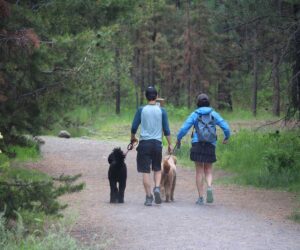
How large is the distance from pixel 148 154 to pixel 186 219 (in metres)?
1.75

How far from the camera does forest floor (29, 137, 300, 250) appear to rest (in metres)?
8.80

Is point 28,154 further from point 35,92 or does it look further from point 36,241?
point 36,241

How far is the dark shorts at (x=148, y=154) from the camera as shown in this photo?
38.5ft

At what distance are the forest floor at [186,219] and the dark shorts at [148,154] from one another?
26.3 inches

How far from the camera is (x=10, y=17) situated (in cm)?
861

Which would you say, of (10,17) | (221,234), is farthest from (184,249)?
(10,17)

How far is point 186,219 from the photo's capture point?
10375mm

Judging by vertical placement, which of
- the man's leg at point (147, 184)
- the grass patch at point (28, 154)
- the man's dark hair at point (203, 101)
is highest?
the man's dark hair at point (203, 101)

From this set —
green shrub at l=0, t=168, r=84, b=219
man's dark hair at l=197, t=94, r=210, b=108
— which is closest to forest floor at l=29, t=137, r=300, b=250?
→ green shrub at l=0, t=168, r=84, b=219

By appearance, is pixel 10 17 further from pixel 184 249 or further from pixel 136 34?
pixel 136 34

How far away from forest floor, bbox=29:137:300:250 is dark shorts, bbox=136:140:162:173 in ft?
2.19

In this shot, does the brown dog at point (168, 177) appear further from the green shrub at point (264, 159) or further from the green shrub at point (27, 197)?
the green shrub at point (27, 197)

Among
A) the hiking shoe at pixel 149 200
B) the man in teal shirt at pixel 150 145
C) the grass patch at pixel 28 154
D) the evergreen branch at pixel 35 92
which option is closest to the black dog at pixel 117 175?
the man in teal shirt at pixel 150 145

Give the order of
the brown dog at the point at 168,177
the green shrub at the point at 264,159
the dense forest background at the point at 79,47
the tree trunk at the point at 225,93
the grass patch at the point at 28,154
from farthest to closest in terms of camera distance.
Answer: the tree trunk at the point at 225,93 → the grass patch at the point at 28,154 → the green shrub at the point at 264,159 → the brown dog at the point at 168,177 → the dense forest background at the point at 79,47
